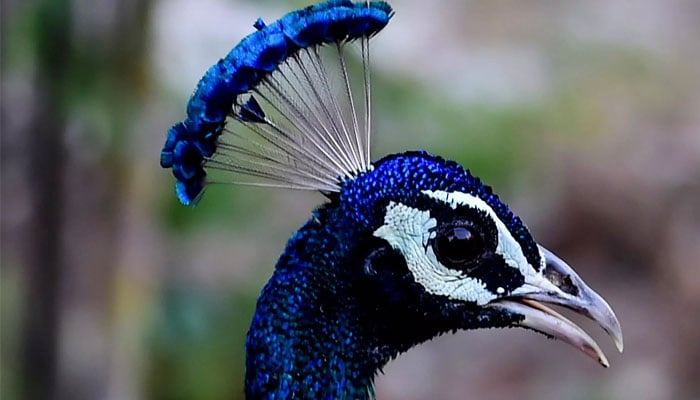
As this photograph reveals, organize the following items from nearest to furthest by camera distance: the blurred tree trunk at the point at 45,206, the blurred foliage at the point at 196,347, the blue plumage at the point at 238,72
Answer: the blue plumage at the point at 238,72 → the blurred tree trunk at the point at 45,206 → the blurred foliage at the point at 196,347

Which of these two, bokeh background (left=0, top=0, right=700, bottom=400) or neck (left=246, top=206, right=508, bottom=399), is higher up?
bokeh background (left=0, top=0, right=700, bottom=400)

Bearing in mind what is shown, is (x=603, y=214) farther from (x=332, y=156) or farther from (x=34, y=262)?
(x=332, y=156)

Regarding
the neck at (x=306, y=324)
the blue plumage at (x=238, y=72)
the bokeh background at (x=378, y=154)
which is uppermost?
the bokeh background at (x=378, y=154)

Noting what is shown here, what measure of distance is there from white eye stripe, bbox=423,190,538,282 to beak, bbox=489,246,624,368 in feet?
0.08

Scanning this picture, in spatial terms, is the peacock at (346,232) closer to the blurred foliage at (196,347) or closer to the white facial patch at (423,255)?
the white facial patch at (423,255)

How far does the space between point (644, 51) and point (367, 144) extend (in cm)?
382

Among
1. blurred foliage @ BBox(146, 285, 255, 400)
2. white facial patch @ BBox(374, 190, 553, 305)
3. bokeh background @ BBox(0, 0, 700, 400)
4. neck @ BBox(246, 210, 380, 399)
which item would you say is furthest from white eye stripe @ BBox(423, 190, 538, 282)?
blurred foliage @ BBox(146, 285, 255, 400)

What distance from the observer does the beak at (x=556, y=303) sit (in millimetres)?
1191

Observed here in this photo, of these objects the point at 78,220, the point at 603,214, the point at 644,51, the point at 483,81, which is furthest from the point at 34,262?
the point at 644,51

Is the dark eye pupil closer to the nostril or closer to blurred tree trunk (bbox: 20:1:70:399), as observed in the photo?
the nostril

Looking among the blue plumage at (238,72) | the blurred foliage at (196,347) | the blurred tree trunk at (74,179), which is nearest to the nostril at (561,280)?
the blue plumage at (238,72)

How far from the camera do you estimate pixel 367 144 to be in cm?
126

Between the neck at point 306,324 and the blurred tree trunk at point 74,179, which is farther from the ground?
the blurred tree trunk at point 74,179

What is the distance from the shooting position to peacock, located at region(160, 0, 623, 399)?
3.86ft
